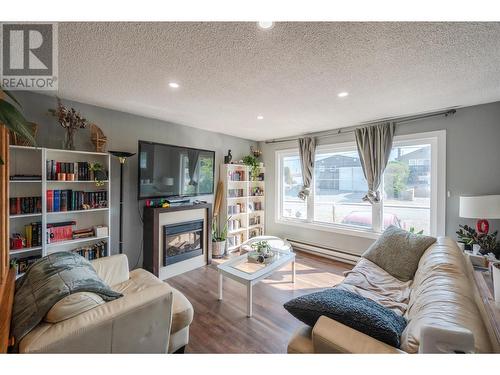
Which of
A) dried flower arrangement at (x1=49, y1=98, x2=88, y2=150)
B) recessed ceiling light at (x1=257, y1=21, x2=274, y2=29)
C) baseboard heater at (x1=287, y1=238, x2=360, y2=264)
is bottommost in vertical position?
baseboard heater at (x1=287, y1=238, x2=360, y2=264)

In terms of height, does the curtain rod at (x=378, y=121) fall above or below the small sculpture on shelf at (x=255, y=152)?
above

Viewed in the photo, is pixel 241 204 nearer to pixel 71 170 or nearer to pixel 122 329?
pixel 71 170

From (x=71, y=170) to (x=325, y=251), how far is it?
393 centimetres

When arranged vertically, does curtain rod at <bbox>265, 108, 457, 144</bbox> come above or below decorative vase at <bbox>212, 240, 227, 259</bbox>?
above

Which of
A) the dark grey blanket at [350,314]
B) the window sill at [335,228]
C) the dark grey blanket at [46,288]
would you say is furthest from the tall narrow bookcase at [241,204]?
the dark grey blanket at [350,314]

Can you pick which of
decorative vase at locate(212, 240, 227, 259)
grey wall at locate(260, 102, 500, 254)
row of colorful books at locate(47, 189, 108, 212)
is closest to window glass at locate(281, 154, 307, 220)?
decorative vase at locate(212, 240, 227, 259)

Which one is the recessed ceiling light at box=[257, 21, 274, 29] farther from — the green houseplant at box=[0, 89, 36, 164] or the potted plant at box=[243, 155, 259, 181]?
the potted plant at box=[243, 155, 259, 181]

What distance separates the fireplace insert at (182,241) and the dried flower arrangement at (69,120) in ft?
4.91

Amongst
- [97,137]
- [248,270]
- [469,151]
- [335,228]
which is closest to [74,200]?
[97,137]

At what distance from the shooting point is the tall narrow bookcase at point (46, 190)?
6.82 ft

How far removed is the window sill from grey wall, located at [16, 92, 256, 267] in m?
2.47

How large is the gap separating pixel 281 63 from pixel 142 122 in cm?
225

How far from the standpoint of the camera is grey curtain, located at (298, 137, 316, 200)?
3.98 metres

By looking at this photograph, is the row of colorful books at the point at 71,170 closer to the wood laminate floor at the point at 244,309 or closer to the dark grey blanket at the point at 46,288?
the dark grey blanket at the point at 46,288
